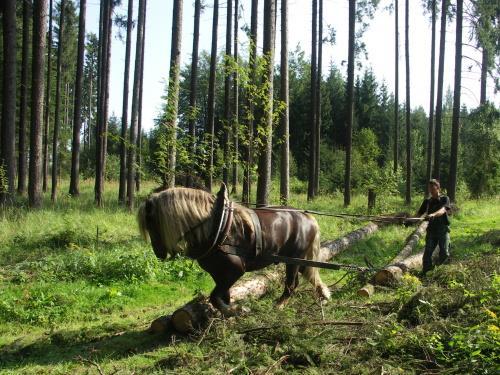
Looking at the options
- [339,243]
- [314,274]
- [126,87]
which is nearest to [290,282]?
[314,274]

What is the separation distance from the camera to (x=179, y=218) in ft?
17.1

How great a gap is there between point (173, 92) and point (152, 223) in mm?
7307

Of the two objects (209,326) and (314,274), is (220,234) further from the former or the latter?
(314,274)

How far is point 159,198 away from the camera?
5.25 meters

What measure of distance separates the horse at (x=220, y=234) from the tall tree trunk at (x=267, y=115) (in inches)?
217

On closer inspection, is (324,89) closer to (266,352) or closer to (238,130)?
(238,130)

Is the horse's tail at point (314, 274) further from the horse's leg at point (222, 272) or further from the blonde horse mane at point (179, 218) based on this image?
the blonde horse mane at point (179, 218)

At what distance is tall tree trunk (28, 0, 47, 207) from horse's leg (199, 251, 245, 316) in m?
10.8

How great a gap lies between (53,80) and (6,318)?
37.4 metres

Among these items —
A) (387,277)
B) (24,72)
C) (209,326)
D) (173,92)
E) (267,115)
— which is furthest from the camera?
(24,72)

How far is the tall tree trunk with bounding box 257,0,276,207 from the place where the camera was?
12.1m

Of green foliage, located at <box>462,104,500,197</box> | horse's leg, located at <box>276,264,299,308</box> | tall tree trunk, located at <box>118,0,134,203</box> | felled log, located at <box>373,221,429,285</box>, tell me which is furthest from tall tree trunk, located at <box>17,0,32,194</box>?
green foliage, located at <box>462,104,500,197</box>

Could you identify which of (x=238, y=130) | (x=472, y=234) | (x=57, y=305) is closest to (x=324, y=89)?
(x=472, y=234)

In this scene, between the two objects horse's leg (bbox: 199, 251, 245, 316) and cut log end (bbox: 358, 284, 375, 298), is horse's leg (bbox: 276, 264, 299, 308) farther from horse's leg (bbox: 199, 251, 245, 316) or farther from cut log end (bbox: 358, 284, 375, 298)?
cut log end (bbox: 358, 284, 375, 298)
